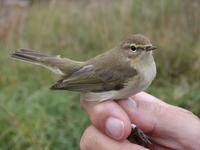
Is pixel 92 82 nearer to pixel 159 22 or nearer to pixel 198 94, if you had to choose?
pixel 198 94

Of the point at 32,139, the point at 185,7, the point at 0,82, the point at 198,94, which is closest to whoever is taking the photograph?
the point at 32,139

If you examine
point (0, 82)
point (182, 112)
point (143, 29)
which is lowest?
point (0, 82)

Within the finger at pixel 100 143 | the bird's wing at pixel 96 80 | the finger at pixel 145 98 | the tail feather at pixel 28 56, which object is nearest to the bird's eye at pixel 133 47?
the bird's wing at pixel 96 80

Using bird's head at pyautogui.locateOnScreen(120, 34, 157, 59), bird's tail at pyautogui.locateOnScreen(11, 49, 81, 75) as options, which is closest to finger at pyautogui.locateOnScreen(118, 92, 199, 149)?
bird's head at pyautogui.locateOnScreen(120, 34, 157, 59)

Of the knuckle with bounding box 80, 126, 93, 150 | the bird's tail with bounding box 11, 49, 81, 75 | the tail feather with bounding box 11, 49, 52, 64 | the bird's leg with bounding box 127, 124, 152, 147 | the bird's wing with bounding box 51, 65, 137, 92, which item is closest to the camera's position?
the knuckle with bounding box 80, 126, 93, 150

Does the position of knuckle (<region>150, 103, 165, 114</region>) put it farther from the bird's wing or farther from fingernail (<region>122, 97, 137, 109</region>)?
the bird's wing

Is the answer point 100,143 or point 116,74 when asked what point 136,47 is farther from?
point 100,143

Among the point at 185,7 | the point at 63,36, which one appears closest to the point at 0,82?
the point at 63,36
